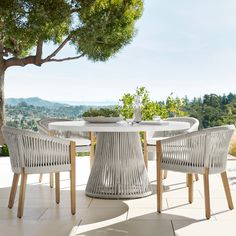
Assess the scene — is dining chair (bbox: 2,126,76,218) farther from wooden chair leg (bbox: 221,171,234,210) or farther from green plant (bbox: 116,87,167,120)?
green plant (bbox: 116,87,167,120)

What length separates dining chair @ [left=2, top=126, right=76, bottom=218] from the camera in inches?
132

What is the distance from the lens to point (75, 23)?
9.16 metres

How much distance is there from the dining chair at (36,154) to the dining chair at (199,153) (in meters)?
0.70

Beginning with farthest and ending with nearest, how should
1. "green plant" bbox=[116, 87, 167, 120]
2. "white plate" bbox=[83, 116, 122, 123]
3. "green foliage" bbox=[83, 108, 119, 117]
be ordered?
"green plant" bbox=[116, 87, 167, 120] < "green foliage" bbox=[83, 108, 119, 117] < "white plate" bbox=[83, 116, 122, 123]

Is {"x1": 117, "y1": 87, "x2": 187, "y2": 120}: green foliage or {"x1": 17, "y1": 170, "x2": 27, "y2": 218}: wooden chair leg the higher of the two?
{"x1": 117, "y1": 87, "x2": 187, "y2": 120}: green foliage

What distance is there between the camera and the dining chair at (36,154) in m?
3.36

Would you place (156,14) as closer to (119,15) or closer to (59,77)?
(59,77)

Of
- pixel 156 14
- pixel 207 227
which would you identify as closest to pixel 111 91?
pixel 156 14

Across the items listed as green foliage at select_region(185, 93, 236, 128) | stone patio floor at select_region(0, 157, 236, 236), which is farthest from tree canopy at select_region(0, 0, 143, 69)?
stone patio floor at select_region(0, 157, 236, 236)

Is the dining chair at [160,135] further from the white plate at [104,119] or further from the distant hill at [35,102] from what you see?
the distant hill at [35,102]

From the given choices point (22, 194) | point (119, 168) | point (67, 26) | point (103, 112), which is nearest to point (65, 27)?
point (67, 26)

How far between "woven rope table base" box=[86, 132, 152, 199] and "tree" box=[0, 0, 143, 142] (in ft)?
16.4

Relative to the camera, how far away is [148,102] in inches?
316

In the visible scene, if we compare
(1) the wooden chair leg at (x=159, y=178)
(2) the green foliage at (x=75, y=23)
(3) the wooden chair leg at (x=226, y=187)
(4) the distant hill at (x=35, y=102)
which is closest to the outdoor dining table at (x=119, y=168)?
(1) the wooden chair leg at (x=159, y=178)
